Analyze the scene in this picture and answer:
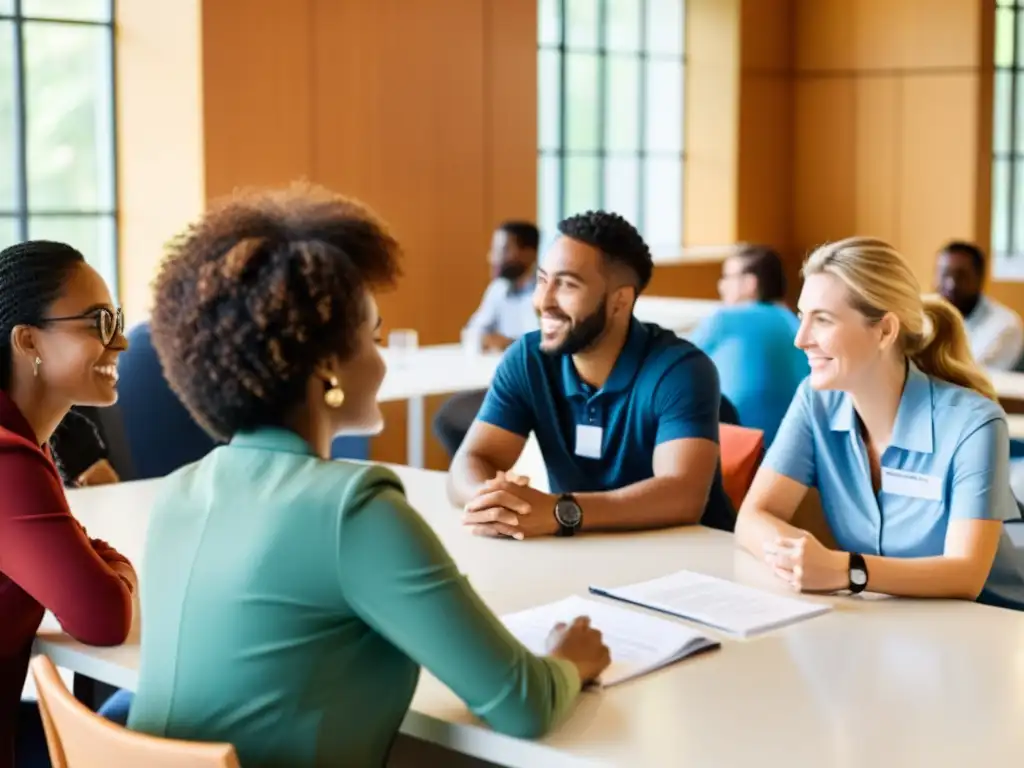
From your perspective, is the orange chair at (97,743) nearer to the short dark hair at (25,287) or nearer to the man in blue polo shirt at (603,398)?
the short dark hair at (25,287)

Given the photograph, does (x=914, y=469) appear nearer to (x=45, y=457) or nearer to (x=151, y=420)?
(x=45, y=457)

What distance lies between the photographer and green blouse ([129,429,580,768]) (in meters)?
1.62

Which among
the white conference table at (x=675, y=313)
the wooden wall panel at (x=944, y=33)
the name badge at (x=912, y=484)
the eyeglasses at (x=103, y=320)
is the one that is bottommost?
the name badge at (x=912, y=484)

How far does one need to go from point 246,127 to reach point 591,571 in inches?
195

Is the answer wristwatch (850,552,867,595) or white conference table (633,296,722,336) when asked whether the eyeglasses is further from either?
white conference table (633,296,722,336)

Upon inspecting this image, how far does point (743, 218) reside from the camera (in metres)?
11.1

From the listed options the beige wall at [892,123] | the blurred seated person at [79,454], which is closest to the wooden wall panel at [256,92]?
the blurred seated person at [79,454]

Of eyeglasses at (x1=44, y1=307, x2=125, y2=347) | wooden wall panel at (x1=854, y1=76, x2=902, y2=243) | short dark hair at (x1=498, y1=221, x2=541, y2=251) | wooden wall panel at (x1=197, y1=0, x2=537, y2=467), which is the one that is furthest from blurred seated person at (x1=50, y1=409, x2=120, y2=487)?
wooden wall panel at (x1=854, y1=76, x2=902, y2=243)

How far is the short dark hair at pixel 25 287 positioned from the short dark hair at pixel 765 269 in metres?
4.61

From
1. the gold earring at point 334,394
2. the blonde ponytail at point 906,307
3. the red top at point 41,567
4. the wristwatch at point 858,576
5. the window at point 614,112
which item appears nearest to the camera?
the gold earring at point 334,394

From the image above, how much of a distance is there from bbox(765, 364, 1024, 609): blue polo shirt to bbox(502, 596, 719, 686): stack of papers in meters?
0.68

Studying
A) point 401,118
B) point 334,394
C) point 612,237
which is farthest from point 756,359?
point 334,394

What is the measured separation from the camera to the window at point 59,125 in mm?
6578

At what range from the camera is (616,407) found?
325 centimetres
